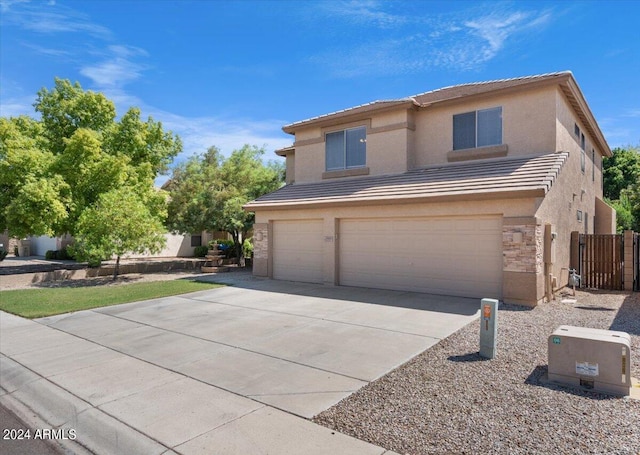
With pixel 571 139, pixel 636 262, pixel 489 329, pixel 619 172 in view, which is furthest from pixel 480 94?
pixel 619 172

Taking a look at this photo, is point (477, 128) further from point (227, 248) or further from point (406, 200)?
point (227, 248)

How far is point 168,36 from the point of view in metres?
14.6

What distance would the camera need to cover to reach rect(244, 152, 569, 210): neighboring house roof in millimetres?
10758

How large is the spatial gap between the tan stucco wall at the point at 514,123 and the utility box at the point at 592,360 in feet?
27.6

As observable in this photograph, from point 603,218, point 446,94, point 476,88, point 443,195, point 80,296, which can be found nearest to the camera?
point 443,195

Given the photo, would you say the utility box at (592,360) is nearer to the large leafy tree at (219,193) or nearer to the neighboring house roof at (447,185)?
the neighboring house roof at (447,185)

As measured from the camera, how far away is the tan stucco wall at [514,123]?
12148mm

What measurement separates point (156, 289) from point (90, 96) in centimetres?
1186

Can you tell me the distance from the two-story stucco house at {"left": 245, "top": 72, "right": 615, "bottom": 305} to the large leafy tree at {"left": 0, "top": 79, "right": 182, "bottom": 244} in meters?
7.36

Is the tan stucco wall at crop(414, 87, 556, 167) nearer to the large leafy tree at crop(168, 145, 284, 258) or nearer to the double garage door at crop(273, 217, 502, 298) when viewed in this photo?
the double garage door at crop(273, 217, 502, 298)

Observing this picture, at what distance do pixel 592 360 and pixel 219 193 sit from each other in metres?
18.8

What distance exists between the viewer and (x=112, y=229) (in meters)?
16.2

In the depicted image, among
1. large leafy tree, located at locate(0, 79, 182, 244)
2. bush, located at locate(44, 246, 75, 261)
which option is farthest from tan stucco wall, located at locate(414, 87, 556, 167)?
bush, located at locate(44, 246, 75, 261)

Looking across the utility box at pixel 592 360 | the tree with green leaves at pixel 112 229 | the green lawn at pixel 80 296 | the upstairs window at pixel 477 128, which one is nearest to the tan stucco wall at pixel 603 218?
the upstairs window at pixel 477 128
